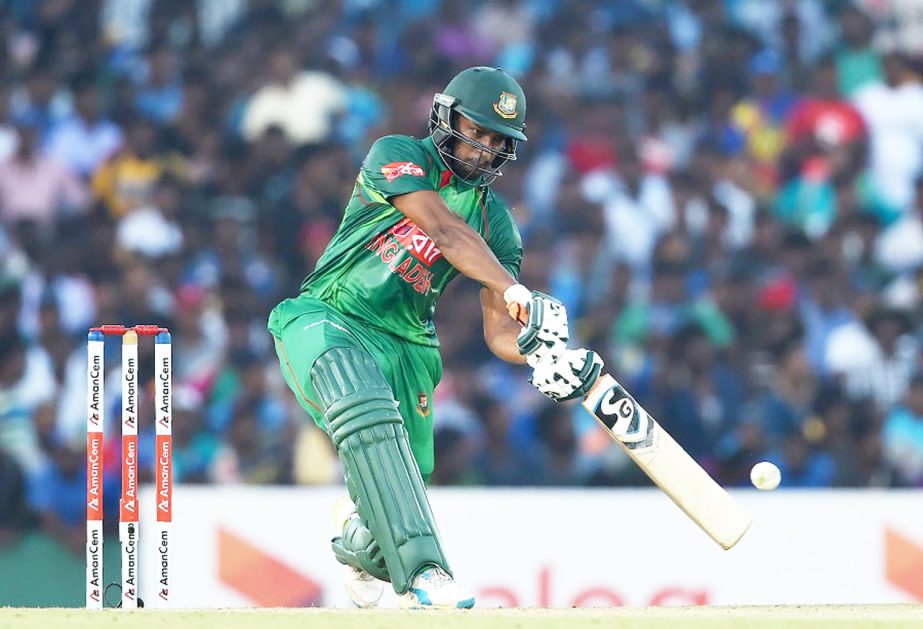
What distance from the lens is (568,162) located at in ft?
31.7

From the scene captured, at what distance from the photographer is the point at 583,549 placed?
7523 millimetres

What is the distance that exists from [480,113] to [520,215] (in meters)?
4.19

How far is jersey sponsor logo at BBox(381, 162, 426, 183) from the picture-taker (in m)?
5.11

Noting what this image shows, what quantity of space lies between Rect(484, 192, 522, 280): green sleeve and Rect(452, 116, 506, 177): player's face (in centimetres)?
28

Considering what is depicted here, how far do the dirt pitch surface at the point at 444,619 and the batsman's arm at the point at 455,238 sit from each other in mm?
1019

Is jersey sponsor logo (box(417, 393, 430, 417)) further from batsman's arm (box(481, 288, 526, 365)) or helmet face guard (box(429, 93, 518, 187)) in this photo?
helmet face guard (box(429, 93, 518, 187))

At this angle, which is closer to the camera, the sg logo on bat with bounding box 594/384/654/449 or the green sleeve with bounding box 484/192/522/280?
the sg logo on bat with bounding box 594/384/654/449

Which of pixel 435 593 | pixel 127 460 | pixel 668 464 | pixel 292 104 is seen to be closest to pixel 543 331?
pixel 668 464

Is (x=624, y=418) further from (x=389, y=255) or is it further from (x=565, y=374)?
(x=389, y=255)

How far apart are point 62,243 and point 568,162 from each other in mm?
2982

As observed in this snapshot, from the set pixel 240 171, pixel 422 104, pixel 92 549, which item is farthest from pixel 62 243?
pixel 92 549

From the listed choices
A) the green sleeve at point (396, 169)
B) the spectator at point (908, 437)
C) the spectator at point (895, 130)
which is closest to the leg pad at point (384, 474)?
the green sleeve at point (396, 169)

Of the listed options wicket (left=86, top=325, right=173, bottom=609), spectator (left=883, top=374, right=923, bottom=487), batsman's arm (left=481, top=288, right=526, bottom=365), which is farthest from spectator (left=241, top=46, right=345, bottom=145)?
wicket (left=86, top=325, right=173, bottom=609)

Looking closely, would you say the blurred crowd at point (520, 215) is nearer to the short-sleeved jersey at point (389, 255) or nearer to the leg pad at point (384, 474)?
the short-sleeved jersey at point (389, 255)
